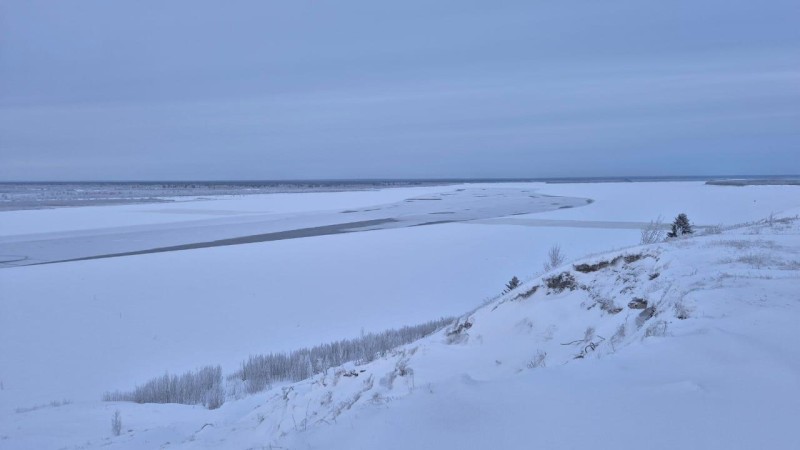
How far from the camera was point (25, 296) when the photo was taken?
14523 millimetres

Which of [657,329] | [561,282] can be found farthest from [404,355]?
[657,329]

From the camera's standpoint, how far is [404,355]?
6969 mm

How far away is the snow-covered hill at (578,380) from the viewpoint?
3.46m

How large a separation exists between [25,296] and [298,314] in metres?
6.76

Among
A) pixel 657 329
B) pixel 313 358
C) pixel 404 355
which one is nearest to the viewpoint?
pixel 657 329

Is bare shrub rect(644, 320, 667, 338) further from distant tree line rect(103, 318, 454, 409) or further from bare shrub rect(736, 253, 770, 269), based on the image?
distant tree line rect(103, 318, 454, 409)

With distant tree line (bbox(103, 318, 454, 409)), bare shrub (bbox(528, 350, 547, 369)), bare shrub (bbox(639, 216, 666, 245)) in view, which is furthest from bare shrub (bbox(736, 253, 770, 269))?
distant tree line (bbox(103, 318, 454, 409))

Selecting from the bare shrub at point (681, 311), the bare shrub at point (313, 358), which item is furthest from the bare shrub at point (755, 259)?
the bare shrub at point (313, 358)

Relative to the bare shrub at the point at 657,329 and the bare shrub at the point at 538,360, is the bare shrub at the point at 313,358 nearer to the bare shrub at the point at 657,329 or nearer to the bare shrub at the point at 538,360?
the bare shrub at the point at 538,360

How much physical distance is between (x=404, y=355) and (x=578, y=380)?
3106mm

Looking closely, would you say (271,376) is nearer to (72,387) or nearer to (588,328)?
(72,387)

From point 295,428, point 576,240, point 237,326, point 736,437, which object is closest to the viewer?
point 736,437

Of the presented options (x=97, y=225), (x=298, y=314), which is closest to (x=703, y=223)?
(x=298, y=314)

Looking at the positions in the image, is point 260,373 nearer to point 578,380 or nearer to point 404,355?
point 404,355
